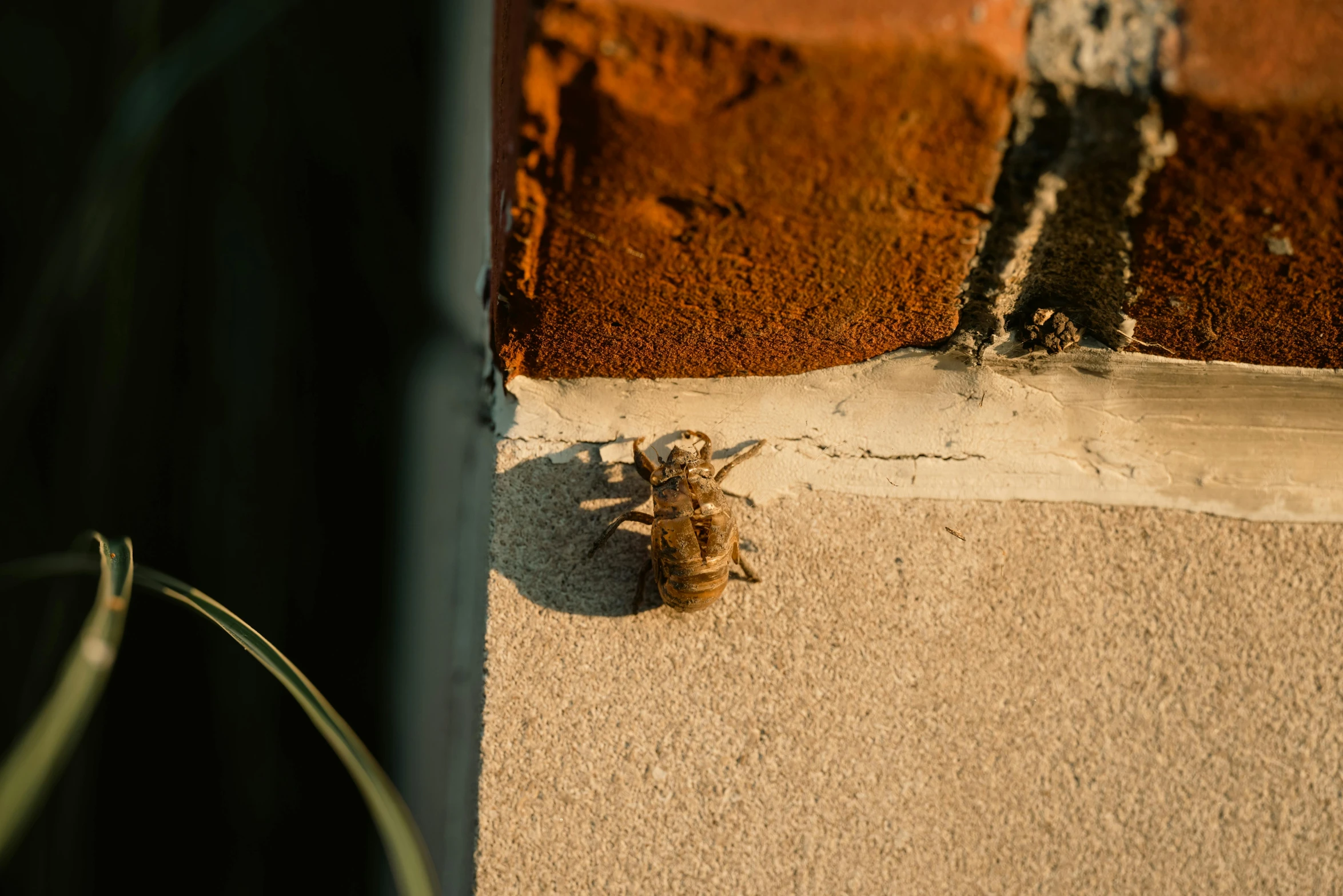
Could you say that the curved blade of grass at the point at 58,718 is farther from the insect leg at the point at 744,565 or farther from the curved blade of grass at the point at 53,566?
the insect leg at the point at 744,565

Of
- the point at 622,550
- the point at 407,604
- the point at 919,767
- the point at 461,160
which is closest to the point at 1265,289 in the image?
the point at 919,767

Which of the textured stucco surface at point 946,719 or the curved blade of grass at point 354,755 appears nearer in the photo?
the curved blade of grass at point 354,755

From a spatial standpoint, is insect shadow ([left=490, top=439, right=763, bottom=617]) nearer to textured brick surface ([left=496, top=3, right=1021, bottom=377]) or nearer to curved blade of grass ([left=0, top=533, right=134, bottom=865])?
textured brick surface ([left=496, top=3, right=1021, bottom=377])

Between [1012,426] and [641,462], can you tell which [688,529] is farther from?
[1012,426]

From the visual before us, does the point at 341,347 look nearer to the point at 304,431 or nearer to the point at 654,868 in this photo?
the point at 304,431

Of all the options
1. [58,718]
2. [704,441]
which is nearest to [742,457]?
[704,441]

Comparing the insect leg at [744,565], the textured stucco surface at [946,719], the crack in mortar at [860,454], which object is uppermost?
the crack in mortar at [860,454]

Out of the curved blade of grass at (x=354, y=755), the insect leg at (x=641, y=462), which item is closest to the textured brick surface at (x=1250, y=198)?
the insect leg at (x=641, y=462)
